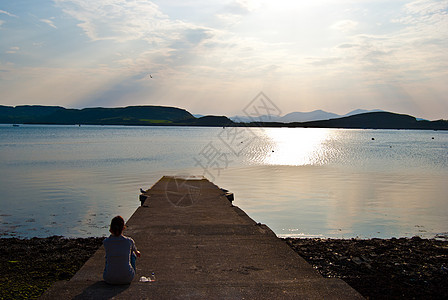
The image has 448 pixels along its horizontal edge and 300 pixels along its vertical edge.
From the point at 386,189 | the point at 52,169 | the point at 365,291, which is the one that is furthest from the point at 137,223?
the point at 52,169

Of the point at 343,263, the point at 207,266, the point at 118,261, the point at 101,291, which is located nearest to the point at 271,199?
the point at 343,263

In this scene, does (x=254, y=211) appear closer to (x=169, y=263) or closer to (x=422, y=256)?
(x=422, y=256)

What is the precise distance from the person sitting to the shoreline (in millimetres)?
1989

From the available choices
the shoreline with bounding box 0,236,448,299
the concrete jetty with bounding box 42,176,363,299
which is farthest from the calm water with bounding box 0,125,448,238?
the concrete jetty with bounding box 42,176,363,299

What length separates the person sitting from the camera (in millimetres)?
6289

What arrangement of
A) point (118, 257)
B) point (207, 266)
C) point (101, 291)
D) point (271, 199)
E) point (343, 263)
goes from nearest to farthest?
1. point (101, 291)
2. point (118, 257)
3. point (207, 266)
4. point (343, 263)
5. point (271, 199)

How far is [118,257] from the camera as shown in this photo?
6.31 metres

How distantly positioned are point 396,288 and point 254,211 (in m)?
10.7

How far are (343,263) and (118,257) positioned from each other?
5760 mm

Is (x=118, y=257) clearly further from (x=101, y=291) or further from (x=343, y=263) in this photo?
(x=343, y=263)

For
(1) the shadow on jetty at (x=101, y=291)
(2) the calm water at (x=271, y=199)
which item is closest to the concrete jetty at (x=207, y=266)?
(1) the shadow on jetty at (x=101, y=291)

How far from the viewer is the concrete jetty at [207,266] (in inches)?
240

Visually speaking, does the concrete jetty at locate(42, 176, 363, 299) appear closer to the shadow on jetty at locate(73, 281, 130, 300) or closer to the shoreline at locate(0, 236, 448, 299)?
the shadow on jetty at locate(73, 281, 130, 300)

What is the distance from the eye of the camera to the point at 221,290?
619 cm
